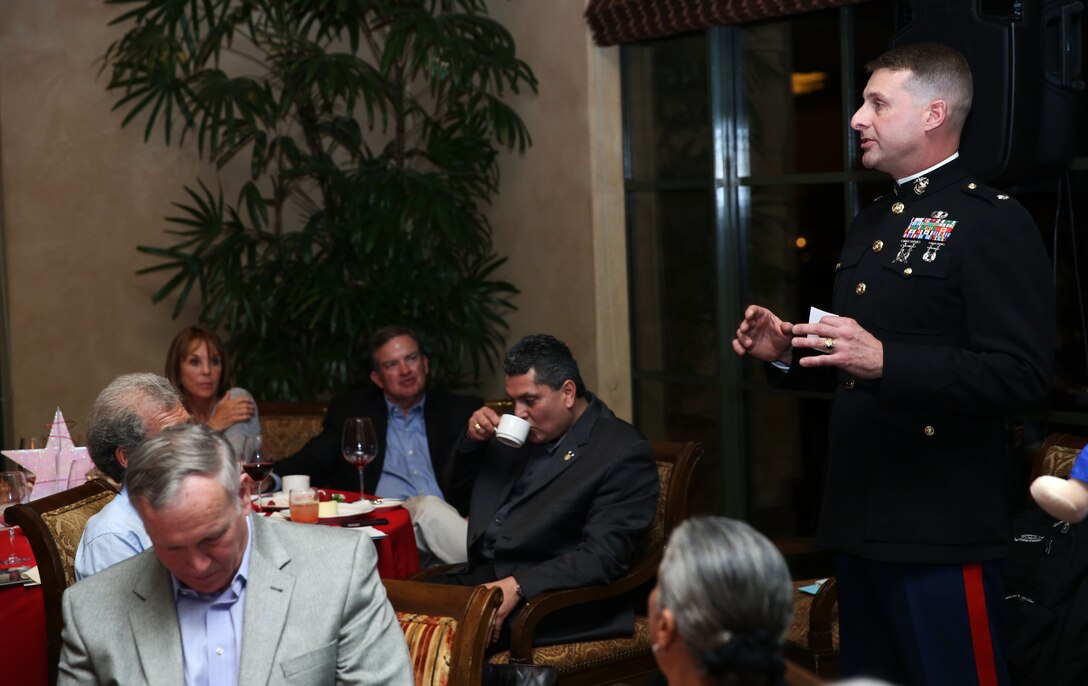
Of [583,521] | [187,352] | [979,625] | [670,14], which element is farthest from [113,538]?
[670,14]

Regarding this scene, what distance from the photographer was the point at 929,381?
7.71 ft

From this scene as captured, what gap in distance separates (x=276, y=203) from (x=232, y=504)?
13.2 ft

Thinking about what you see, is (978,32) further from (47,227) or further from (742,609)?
(47,227)

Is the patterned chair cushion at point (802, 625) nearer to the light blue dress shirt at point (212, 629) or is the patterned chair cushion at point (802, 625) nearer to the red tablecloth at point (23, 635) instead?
the light blue dress shirt at point (212, 629)

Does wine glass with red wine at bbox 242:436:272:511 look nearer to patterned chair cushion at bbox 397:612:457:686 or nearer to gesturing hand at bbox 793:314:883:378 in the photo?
patterned chair cushion at bbox 397:612:457:686

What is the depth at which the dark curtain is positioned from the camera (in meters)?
4.43

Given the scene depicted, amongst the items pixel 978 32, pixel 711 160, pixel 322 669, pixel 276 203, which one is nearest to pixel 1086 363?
pixel 978 32

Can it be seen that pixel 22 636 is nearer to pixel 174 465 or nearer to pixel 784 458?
pixel 174 465

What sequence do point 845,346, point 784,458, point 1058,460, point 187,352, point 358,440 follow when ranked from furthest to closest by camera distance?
1. point 187,352
2. point 784,458
3. point 358,440
4. point 1058,460
5. point 845,346

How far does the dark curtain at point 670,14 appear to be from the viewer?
443cm

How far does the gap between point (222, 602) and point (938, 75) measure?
1.68 meters

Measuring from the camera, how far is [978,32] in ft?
9.82

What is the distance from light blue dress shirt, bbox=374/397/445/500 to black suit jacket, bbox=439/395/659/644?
1.39 meters

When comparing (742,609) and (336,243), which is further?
(336,243)
